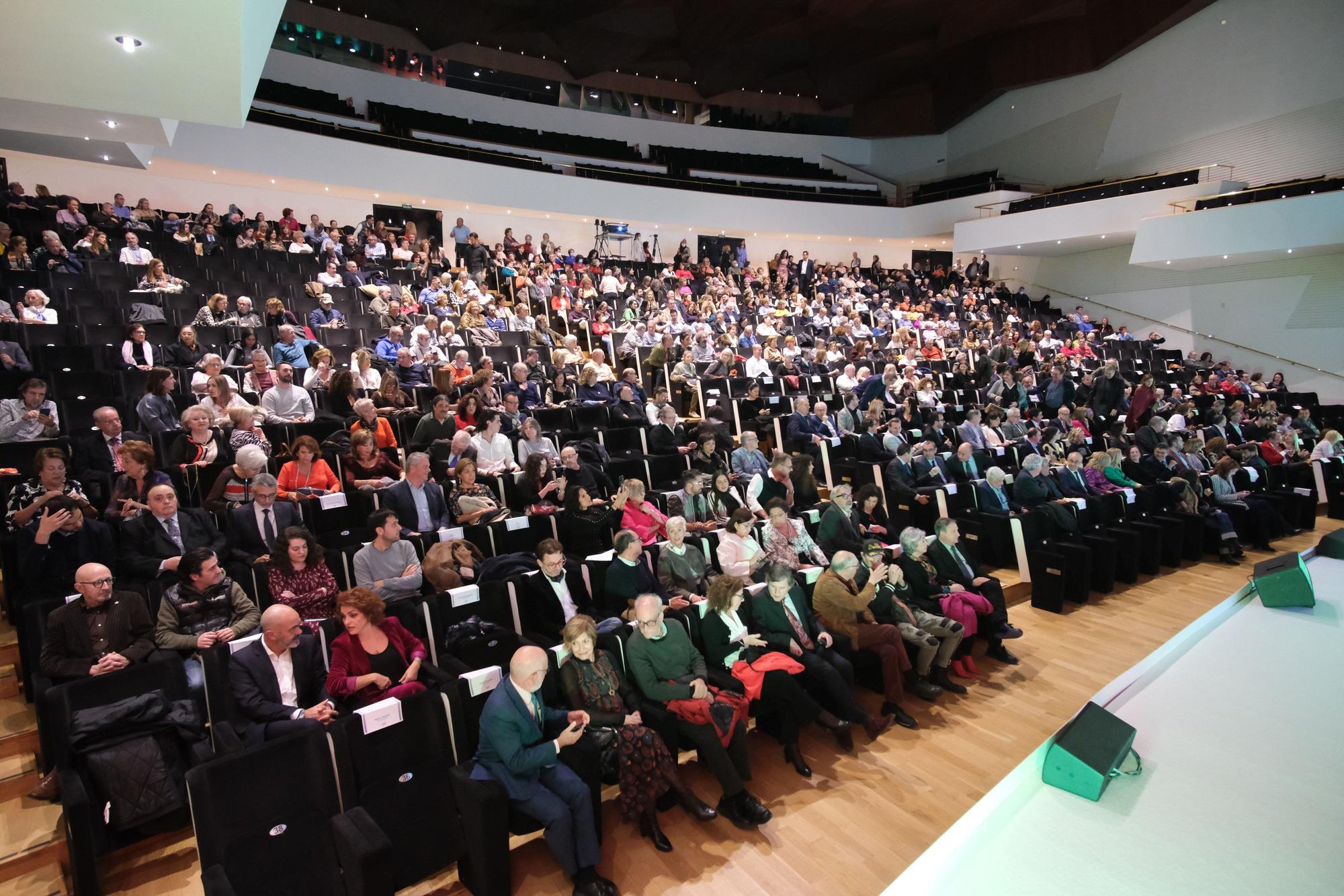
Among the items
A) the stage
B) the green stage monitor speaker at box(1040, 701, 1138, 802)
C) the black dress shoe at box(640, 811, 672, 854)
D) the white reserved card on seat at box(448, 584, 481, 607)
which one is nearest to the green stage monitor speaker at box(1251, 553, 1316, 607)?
the stage

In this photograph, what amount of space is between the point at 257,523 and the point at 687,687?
7.91 ft

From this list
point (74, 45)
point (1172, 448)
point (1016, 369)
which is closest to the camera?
point (74, 45)

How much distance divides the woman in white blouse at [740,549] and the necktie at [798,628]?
58 centimetres

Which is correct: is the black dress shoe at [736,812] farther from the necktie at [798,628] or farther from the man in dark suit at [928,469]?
the man in dark suit at [928,469]

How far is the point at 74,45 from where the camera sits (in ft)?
11.3

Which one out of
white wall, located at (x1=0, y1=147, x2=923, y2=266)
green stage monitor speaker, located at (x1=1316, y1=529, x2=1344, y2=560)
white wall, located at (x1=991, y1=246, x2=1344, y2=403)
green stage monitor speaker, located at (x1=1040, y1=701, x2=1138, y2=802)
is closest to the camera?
green stage monitor speaker, located at (x1=1040, y1=701, x2=1138, y2=802)

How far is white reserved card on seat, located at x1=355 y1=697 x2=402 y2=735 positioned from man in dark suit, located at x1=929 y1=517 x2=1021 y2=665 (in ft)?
10.8

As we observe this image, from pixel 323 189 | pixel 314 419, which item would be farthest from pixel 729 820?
pixel 323 189


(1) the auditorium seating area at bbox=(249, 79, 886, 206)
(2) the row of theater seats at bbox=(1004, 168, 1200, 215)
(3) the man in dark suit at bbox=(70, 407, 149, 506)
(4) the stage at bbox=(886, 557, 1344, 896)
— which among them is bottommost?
(4) the stage at bbox=(886, 557, 1344, 896)

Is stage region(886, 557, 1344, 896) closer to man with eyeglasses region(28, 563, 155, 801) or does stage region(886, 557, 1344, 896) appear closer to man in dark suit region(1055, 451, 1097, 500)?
man with eyeglasses region(28, 563, 155, 801)

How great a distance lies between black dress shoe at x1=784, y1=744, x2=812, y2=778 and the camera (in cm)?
318

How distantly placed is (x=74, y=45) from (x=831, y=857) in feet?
16.2

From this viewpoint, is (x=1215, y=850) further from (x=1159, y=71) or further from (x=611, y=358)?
(x=1159, y=71)

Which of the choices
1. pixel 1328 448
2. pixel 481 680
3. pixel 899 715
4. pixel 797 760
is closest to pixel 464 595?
pixel 481 680
